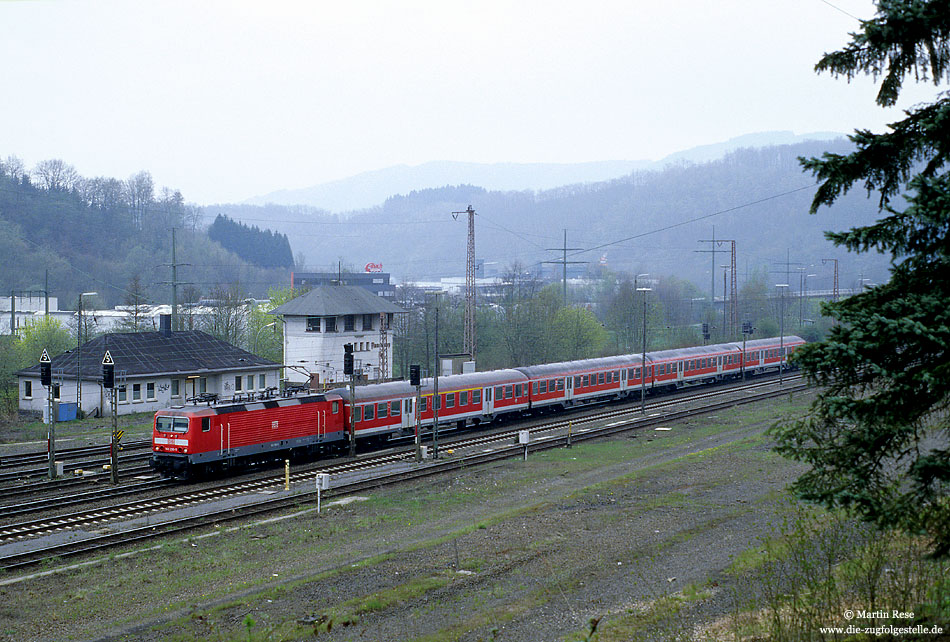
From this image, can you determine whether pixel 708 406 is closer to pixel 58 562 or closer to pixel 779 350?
pixel 779 350

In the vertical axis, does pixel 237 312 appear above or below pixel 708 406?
above

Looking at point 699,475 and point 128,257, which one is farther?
point 128,257

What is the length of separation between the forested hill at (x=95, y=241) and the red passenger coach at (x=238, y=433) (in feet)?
296

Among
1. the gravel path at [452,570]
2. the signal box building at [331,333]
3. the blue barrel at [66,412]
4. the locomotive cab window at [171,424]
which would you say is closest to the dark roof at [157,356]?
the blue barrel at [66,412]

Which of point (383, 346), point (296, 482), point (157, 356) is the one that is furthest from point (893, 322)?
point (157, 356)

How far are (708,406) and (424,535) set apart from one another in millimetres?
34838

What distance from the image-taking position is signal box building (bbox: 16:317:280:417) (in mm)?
57594

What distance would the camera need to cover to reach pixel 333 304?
2613 inches

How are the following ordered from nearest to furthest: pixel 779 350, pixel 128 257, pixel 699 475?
pixel 699 475, pixel 779 350, pixel 128 257

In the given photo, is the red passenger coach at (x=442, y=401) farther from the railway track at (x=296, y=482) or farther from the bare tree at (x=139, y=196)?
the bare tree at (x=139, y=196)

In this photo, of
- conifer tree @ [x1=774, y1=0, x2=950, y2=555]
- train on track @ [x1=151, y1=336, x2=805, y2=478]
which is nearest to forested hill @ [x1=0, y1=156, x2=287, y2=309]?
train on track @ [x1=151, y1=336, x2=805, y2=478]

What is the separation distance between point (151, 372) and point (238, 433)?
27349 millimetres

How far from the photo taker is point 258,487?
32.8m

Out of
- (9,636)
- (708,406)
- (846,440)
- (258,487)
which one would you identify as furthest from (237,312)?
(846,440)
